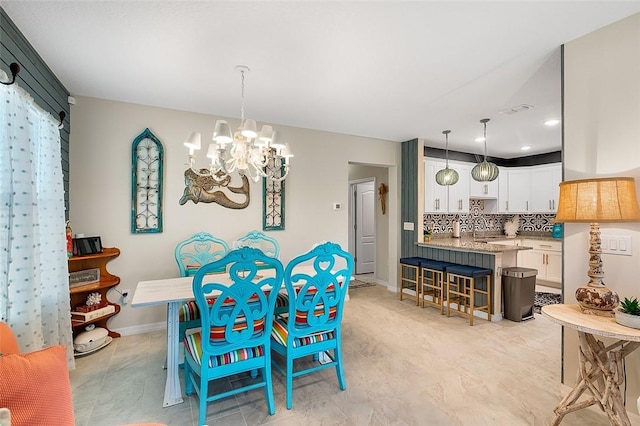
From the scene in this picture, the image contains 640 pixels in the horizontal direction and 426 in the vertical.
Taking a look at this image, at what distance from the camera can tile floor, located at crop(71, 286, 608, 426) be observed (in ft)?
6.50

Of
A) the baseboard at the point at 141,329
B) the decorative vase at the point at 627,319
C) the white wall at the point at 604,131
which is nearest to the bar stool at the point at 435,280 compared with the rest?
the white wall at the point at 604,131

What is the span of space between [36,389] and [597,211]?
8.94 feet

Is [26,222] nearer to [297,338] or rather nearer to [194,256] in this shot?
[194,256]

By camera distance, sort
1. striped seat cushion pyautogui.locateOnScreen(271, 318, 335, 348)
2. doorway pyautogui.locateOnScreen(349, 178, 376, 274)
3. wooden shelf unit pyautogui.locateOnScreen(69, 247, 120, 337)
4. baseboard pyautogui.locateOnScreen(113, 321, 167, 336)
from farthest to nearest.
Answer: doorway pyautogui.locateOnScreen(349, 178, 376, 274) < baseboard pyautogui.locateOnScreen(113, 321, 167, 336) < wooden shelf unit pyautogui.locateOnScreen(69, 247, 120, 337) < striped seat cushion pyautogui.locateOnScreen(271, 318, 335, 348)

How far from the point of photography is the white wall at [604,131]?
186 cm

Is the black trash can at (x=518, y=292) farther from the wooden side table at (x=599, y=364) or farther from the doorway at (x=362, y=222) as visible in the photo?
the doorway at (x=362, y=222)

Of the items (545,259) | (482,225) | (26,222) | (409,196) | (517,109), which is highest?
(517,109)

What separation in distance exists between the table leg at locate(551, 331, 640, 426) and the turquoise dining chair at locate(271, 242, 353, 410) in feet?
4.70

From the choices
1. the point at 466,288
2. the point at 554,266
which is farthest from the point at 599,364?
the point at 554,266

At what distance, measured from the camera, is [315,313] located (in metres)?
2.22

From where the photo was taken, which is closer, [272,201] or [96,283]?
[96,283]

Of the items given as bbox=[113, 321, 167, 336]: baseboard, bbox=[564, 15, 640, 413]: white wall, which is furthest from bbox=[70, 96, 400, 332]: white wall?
bbox=[564, 15, 640, 413]: white wall

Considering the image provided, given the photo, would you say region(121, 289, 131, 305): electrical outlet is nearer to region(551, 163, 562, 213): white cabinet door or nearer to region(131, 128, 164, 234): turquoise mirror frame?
region(131, 128, 164, 234): turquoise mirror frame

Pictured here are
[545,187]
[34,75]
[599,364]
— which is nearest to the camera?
[599,364]
